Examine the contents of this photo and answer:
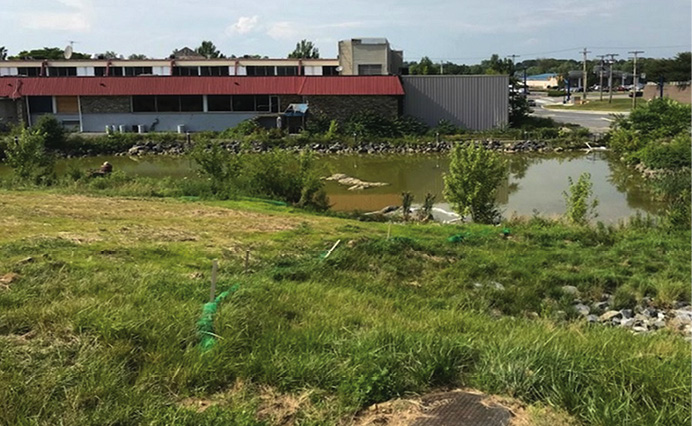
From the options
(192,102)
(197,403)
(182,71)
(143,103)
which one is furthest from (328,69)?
(197,403)

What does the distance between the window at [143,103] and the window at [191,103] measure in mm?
1831

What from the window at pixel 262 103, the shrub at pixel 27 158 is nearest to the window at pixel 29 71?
the window at pixel 262 103

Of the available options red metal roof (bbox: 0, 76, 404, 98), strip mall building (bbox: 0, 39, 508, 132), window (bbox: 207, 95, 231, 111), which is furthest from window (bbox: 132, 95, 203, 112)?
red metal roof (bbox: 0, 76, 404, 98)

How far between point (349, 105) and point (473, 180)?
25438 millimetres

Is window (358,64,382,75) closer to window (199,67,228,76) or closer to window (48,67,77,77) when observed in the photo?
window (199,67,228,76)

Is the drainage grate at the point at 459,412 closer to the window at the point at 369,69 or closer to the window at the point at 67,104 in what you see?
the window at the point at 67,104

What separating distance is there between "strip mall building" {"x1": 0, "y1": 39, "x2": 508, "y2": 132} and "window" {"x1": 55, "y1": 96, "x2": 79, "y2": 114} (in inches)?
2.5

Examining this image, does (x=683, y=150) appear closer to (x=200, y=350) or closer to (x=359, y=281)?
(x=359, y=281)

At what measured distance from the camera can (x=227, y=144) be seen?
36.1 m

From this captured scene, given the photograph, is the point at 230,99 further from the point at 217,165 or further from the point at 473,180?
the point at 473,180

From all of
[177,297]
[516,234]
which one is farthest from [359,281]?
[516,234]

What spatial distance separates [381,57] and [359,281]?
4226cm

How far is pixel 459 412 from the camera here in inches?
151

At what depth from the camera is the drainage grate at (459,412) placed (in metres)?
3.72
